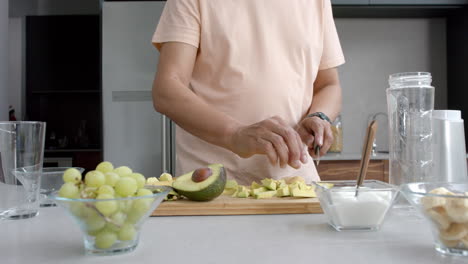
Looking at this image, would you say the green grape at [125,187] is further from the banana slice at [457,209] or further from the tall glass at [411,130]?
the tall glass at [411,130]

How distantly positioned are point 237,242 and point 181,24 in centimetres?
82

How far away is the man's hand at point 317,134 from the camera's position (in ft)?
3.83

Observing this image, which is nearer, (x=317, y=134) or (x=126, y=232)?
(x=126, y=232)

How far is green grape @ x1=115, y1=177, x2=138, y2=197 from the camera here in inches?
22.8

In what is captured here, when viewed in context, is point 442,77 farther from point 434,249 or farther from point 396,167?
point 434,249

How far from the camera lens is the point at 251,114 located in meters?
1.32

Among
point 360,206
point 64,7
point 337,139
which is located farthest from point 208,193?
point 64,7

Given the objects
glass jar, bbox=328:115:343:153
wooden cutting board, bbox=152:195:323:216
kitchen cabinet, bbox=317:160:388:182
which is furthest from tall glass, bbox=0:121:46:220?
glass jar, bbox=328:115:343:153

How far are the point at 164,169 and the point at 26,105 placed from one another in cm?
197

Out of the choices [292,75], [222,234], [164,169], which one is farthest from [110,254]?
[164,169]

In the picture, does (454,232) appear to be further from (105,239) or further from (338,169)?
(338,169)

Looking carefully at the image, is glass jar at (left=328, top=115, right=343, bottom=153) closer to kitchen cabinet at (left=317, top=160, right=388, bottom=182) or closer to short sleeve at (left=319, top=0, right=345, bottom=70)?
kitchen cabinet at (left=317, top=160, right=388, bottom=182)

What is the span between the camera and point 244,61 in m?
1.33

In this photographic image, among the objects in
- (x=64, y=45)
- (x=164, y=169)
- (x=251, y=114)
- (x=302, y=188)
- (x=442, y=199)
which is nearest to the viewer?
(x=442, y=199)
